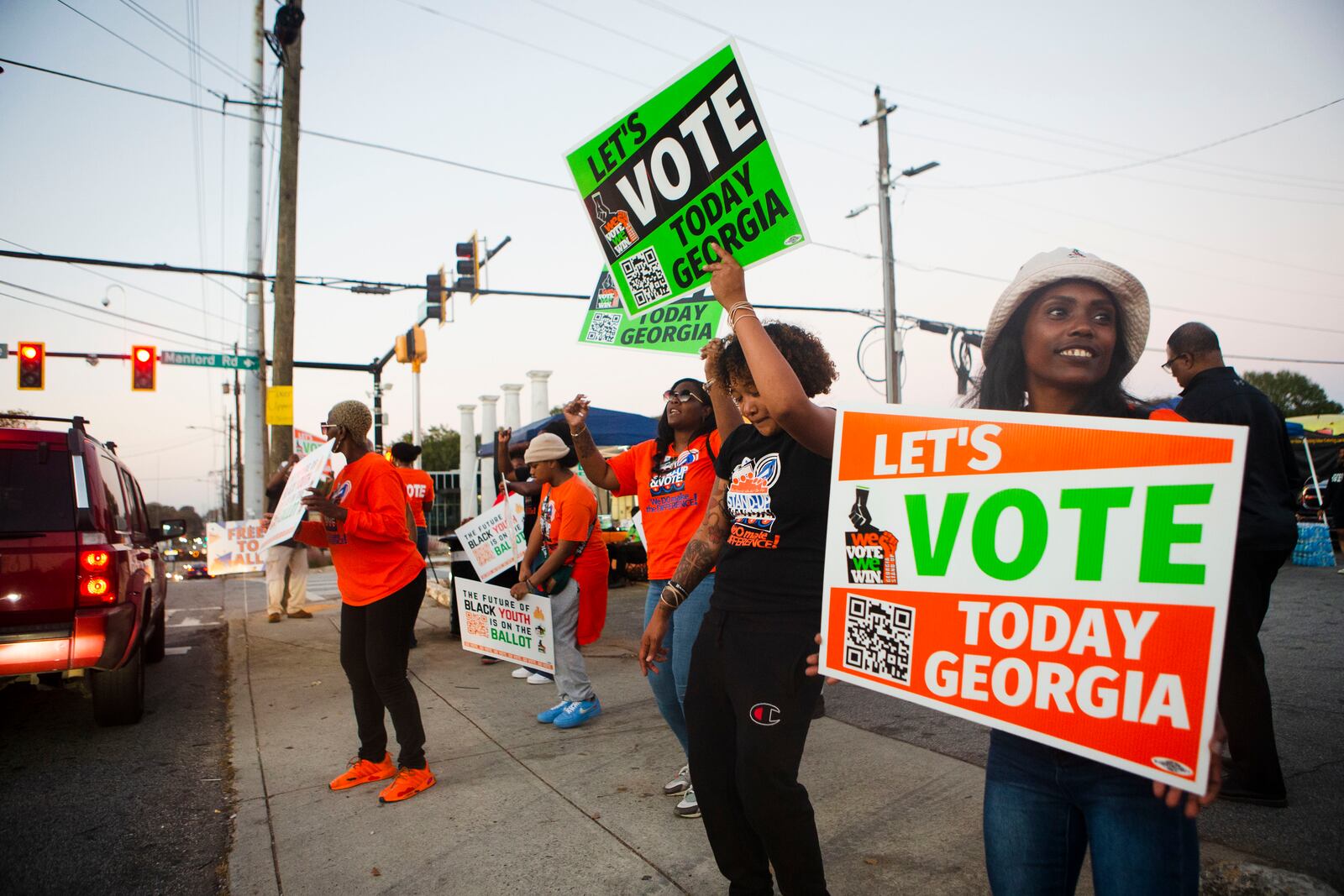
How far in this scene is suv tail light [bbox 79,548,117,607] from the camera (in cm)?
496

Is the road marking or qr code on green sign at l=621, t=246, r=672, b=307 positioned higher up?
qr code on green sign at l=621, t=246, r=672, b=307

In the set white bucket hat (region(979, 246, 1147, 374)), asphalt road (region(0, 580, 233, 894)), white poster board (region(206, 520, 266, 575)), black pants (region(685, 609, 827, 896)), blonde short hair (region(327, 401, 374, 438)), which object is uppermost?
white bucket hat (region(979, 246, 1147, 374))

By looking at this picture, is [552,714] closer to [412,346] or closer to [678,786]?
[678,786]

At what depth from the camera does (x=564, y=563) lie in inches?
206

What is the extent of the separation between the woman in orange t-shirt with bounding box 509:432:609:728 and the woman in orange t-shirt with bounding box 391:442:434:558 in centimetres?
280

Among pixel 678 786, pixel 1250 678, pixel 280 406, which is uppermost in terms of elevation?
pixel 280 406

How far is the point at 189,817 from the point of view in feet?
13.5

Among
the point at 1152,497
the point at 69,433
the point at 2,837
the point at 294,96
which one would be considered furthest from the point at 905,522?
the point at 294,96

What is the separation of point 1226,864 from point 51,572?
19.1ft

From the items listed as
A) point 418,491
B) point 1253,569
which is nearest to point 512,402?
point 418,491

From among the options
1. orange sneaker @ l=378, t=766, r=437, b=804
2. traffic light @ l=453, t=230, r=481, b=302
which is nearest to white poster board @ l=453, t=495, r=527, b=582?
orange sneaker @ l=378, t=766, r=437, b=804

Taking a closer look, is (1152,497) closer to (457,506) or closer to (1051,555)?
(1051,555)

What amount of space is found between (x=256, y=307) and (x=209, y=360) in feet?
12.8

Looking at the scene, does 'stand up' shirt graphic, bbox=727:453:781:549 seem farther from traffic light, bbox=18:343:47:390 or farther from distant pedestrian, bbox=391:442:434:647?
traffic light, bbox=18:343:47:390
